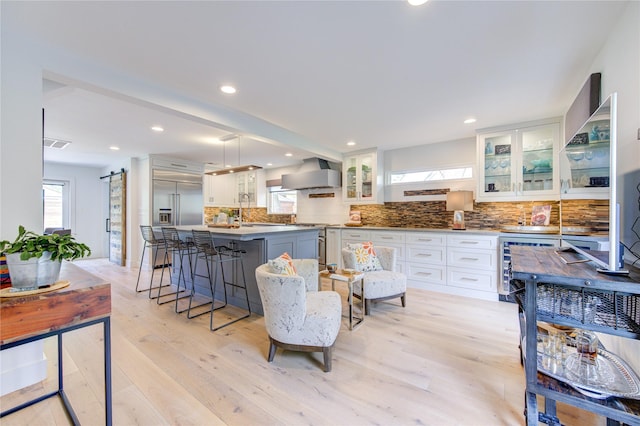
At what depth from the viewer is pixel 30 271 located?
48.9 inches

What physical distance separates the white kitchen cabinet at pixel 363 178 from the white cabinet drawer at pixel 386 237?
2.23 ft

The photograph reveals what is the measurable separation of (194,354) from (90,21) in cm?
254

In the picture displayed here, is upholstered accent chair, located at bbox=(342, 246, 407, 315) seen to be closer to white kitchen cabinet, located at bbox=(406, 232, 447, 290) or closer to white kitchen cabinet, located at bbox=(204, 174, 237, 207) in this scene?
white kitchen cabinet, located at bbox=(406, 232, 447, 290)

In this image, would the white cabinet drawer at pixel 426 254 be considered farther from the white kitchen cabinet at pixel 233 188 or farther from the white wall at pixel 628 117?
the white kitchen cabinet at pixel 233 188

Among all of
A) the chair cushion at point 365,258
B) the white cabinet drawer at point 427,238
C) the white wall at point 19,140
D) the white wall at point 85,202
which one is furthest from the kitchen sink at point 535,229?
the white wall at point 85,202

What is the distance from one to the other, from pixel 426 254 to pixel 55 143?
6.41 m

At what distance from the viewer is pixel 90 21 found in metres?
1.74

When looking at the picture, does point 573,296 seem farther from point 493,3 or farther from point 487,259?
point 487,259

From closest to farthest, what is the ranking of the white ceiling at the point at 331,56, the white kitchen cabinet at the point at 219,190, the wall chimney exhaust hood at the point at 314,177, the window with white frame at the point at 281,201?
the white ceiling at the point at 331,56 < the wall chimney exhaust hood at the point at 314,177 < the window with white frame at the point at 281,201 < the white kitchen cabinet at the point at 219,190

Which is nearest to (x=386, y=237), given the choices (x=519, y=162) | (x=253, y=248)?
(x=519, y=162)

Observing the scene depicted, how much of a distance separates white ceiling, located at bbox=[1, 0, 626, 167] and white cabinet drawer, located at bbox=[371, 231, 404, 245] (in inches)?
71.2

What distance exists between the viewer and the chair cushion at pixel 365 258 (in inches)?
136

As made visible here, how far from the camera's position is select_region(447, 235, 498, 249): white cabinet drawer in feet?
12.1

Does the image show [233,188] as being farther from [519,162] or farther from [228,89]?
[519,162]
